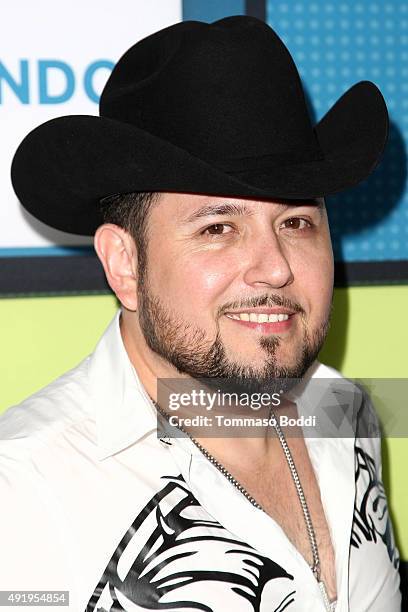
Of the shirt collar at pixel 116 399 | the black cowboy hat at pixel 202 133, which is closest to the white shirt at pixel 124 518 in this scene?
the shirt collar at pixel 116 399

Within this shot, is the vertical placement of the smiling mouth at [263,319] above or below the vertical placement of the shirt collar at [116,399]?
above

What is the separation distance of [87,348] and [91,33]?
648mm

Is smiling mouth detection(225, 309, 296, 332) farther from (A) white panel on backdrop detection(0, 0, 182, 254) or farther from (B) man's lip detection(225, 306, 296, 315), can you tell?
(A) white panel on backdrop detection(0, 0, 182, 254)

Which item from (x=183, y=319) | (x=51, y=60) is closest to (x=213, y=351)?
(x=183, y=319)

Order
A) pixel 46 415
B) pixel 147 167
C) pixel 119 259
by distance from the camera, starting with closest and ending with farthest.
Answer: pixel 147 167 < pixel 46 415 < pixel 119 259

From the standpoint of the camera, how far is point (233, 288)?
58.3 inches

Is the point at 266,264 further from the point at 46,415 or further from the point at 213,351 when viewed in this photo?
the point at 46,415

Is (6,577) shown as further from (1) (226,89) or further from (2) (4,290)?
(1) (226,89)

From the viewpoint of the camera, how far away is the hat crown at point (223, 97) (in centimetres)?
145

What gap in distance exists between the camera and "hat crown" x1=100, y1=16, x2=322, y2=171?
1451 mm

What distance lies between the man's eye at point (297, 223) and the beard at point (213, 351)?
144 mm

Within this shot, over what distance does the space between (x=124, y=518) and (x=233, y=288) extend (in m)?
0.41

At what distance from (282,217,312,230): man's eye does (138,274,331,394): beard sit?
0.14 meters

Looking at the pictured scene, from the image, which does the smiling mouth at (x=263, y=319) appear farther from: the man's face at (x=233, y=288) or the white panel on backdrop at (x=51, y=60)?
the white panel on backdrop at (x=51, y=60)
